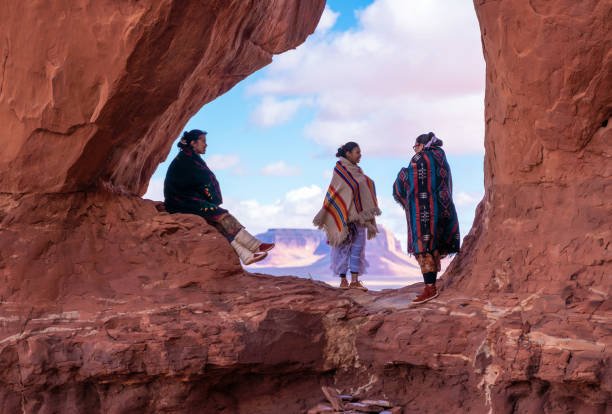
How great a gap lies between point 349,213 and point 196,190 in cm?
178

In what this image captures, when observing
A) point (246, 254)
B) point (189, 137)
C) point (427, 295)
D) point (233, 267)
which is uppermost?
point (189, 137)

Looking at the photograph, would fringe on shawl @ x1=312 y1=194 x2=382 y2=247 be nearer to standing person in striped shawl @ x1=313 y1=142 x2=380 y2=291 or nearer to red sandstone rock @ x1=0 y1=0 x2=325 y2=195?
standing person in striped shawl @ x1=313 y1=142 x2=380 y2=291

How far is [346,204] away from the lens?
7508 mm

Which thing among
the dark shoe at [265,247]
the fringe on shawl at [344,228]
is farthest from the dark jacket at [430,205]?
the dark shoe at [265,247]

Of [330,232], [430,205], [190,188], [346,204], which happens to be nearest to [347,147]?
[346,204]

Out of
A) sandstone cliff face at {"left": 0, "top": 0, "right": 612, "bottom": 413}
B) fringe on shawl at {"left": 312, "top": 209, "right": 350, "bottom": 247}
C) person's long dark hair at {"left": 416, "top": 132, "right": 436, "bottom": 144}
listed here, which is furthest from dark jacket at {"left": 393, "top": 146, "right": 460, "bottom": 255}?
fringe on shawl at {"left": 312, "top": 209, "right": 350, "bottom": 247}

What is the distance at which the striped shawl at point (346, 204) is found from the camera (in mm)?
7488

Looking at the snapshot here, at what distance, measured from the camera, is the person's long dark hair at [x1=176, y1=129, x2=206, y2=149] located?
23.5 ft

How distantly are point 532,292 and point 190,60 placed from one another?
3.60 meters

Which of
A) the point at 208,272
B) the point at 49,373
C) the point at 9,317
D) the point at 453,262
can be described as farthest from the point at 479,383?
the point at 9,317

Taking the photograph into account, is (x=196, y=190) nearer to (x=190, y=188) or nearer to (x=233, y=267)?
(x=190, y=188)

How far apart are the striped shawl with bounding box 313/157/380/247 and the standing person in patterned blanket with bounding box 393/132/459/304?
38.2 inches

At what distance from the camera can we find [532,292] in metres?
5.42

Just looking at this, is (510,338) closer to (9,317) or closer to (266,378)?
(266,378)
